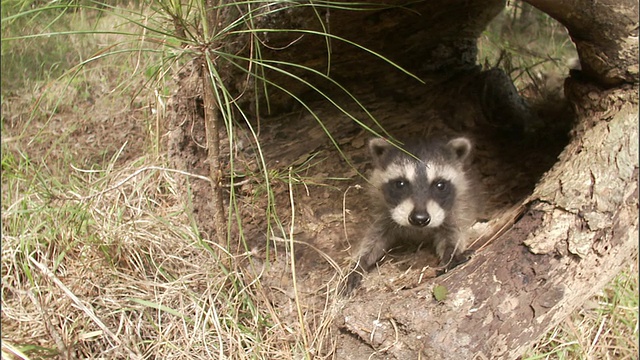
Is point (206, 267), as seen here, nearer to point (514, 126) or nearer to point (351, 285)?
point (351, 285)

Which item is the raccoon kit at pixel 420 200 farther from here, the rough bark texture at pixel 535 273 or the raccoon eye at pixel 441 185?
the rough bark texture at pixel 535 273

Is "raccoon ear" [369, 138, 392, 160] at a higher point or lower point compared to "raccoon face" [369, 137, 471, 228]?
higher

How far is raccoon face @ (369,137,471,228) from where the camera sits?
3439 mm

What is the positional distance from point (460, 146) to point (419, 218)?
0.86 metres

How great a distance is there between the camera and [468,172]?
443 centimetres

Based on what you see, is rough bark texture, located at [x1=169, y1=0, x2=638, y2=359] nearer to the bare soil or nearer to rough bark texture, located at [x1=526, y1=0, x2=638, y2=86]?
rough bark texture, located at [x1=526, y1=0, x2=638, y2=86]

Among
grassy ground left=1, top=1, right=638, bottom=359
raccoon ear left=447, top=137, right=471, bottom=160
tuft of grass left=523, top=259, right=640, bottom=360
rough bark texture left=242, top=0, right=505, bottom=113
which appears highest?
rough bark texture left=242, top=0, right=505, bottom=113

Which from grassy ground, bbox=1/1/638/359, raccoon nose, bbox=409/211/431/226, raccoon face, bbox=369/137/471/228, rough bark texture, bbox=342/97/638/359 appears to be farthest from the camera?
raccoon face, bbox=369/137/471/228

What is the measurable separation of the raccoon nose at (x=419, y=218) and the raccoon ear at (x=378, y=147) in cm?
66

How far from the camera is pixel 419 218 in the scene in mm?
3326

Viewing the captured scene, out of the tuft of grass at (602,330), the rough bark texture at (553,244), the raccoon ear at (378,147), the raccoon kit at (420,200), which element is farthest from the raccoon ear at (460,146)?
the tuft of grass at (602,330)

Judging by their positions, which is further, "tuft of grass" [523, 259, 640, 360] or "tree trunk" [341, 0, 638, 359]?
"tuft of grass" [523, 259, 640, 360]

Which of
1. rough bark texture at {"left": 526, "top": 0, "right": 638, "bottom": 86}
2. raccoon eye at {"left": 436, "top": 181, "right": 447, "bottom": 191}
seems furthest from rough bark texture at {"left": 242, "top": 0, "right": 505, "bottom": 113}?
raccoon eye at {"left": 436, "top": 181, "right": 447, "bottom": 191}

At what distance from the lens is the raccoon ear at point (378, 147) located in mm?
3852
